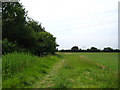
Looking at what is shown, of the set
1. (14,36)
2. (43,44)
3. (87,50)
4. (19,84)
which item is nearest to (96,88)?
(19,84)

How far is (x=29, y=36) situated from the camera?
88.6 ft

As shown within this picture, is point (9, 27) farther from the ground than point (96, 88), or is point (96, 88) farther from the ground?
point (9, 27)

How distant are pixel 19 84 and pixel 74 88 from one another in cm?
220

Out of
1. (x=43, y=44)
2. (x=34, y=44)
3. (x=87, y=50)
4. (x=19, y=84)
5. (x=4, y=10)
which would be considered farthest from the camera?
(x=87, y=50)

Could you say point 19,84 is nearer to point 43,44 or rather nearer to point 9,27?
point 9,27

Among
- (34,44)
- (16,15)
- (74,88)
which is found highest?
(16,15)

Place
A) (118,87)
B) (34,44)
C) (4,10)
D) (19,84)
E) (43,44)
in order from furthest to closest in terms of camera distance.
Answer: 1. (43,44)
2. (34,44)
3. (4,10)
4. (19,84)
5. (118,87)

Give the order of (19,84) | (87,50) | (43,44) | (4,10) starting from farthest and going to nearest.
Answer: (87,50)
(43,44)
(4,10)
(19,84)

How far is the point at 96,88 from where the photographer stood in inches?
264

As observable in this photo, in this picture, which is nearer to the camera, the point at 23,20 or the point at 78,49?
the point at 23,20

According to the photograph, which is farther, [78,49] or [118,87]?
[78,49]

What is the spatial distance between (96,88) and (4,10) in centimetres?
2200

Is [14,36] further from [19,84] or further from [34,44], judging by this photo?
[19,84]

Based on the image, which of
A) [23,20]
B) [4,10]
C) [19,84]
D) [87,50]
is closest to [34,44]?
[23,20]
